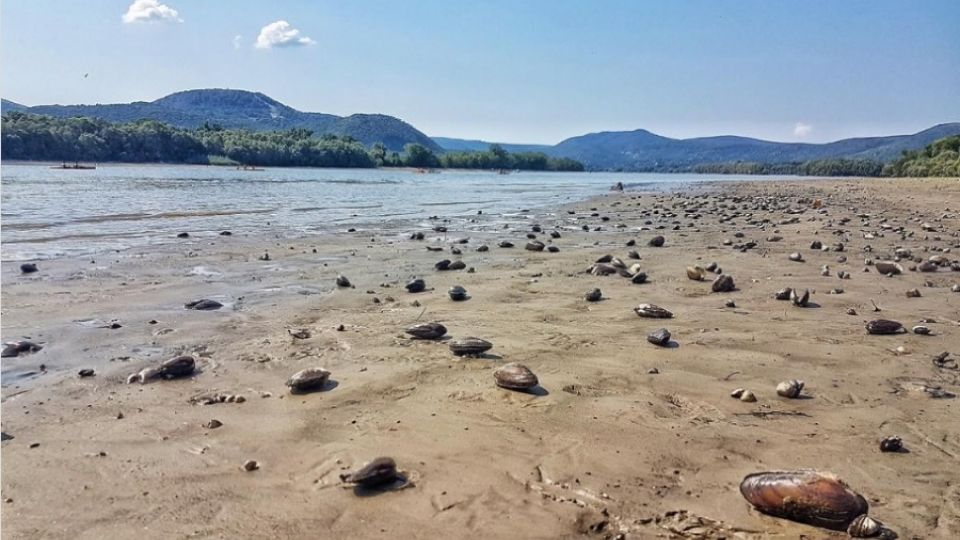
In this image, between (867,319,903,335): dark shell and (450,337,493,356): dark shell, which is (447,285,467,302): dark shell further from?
(867,319,903,335): dark shell

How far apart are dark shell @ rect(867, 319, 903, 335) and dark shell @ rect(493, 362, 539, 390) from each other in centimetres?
400

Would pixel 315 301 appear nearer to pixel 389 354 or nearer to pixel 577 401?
pixel 389 354

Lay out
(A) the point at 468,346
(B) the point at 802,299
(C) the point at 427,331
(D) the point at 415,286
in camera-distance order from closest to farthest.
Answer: (A) the point at 468,346 → (C) the point at 427,331 → (B) the point at 802,299 → (D) the point at 415,286

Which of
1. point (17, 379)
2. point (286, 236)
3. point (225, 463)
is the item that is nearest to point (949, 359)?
point (225, 463)

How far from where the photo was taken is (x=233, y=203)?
2658cm

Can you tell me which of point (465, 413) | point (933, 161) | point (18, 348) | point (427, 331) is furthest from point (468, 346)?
point (933, 161)

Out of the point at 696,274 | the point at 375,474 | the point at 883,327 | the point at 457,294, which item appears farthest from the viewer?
the point at 696,274

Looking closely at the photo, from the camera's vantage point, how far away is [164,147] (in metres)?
104

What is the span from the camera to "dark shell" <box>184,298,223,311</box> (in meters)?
7.29

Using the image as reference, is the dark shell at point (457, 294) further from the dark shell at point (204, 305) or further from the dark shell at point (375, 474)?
the dark shell at point (375, 474)

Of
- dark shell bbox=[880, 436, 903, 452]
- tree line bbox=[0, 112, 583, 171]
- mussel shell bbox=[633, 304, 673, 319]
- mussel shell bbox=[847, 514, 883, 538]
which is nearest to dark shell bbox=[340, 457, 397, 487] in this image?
mussel shell bbox=[847, 514, 883, 538]

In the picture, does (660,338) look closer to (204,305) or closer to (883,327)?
(883,327)

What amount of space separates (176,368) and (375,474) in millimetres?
2589

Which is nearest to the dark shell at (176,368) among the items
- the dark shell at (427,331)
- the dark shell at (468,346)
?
the dark shell at (427,331)
